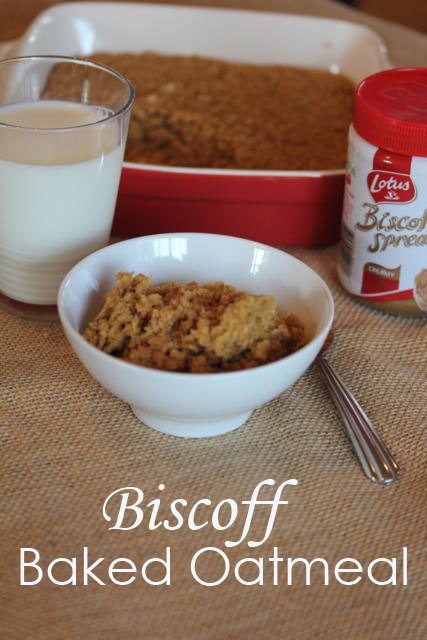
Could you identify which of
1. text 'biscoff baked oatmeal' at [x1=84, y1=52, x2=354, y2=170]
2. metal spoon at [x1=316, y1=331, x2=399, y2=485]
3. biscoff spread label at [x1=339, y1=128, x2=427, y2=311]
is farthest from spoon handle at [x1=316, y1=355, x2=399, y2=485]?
text 'biscoff baked oatmeal' at [x1=84, y1=52, x2=354, y2=170]

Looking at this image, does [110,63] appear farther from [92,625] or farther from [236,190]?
[92,625]

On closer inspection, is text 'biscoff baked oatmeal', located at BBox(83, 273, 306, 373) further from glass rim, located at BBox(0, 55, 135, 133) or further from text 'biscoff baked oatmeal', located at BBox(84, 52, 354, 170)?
text 'biscoff baked oatmeal', located at BBox(84, 52, 354, 170)

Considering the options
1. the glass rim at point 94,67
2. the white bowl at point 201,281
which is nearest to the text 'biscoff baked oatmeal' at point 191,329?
the white bowl at point 201,281

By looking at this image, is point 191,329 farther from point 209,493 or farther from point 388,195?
point 388,195

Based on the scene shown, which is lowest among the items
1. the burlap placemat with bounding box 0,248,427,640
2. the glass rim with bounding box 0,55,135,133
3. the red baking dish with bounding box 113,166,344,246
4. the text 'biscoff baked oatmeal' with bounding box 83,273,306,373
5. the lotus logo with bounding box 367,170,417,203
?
the burlap placemat with bounding box 0,248,427,640

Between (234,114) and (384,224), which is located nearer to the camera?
(384,224)

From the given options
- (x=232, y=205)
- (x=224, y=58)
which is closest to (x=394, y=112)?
(x=232, y=205)

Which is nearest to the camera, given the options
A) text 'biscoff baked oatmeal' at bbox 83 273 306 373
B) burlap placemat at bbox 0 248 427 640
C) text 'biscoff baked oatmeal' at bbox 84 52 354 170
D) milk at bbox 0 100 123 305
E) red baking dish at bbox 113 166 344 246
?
burlap placemat at bbox 0 248 427 640
